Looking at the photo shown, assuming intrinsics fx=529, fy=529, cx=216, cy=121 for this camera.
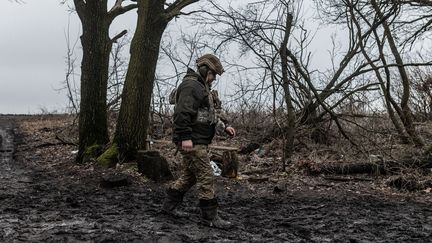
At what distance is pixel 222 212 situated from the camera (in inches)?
279

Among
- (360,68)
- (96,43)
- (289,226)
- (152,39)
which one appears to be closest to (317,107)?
(360,68)

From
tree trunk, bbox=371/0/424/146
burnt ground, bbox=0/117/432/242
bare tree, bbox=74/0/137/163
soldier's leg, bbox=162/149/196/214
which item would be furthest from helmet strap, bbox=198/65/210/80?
tree trunk, bbox=371/0/424/146

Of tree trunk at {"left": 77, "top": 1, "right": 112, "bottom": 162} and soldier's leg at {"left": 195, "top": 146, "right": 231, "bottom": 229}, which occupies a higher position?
tree trunk at {"left": 77, "top": 1, "right": 112, "bottom": 162}

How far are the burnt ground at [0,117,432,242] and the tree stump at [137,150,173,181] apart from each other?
0.75ft

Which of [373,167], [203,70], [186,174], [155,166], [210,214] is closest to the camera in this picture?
[210,214]

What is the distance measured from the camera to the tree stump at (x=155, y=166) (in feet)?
32.3

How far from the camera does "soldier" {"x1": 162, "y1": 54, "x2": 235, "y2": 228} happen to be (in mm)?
5887

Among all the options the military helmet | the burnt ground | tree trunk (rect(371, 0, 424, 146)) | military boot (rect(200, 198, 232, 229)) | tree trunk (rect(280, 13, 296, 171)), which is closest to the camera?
the burnt ground

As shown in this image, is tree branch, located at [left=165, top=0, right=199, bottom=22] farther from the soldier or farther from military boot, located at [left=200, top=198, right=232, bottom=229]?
military boot, located at [left=200, top=198, right=232, bottom=229]

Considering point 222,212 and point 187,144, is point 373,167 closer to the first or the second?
point 222,212

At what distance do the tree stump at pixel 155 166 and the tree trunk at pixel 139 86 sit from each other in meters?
1.04

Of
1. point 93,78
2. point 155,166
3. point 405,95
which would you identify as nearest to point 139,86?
point 93,78

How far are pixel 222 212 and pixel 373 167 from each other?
4382mm

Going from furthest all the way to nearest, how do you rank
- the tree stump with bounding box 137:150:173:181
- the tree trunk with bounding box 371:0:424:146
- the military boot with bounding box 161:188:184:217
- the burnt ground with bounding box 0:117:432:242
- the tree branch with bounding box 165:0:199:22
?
the tree trunk with bounding box 371:0:424:146, the tree branch with bounding box 165:0:199:22, the tree stump with bounding box 137:150:173:181, the military boot with bounding box 161:188:184:217, the burnt ground with bounding box 0:117:432:242
